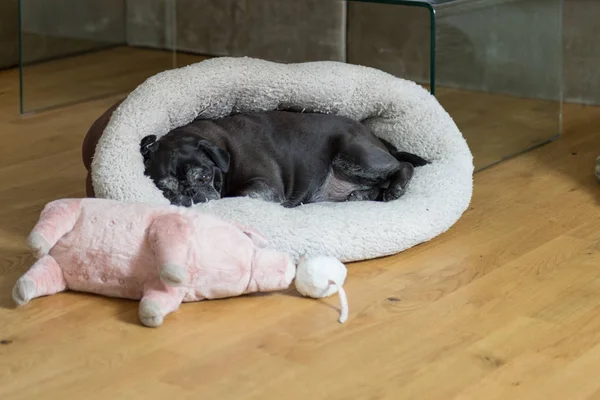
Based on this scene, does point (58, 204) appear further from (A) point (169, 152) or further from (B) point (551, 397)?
(B) point (551, 397)

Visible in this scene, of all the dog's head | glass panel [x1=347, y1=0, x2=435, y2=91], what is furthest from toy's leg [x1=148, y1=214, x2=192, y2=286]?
glass panel [x1=347, y1=0, x2=435, y2=91]

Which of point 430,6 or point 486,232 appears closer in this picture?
point 486,232

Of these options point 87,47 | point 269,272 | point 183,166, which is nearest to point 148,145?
point 183,166

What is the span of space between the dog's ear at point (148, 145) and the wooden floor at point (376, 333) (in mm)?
371

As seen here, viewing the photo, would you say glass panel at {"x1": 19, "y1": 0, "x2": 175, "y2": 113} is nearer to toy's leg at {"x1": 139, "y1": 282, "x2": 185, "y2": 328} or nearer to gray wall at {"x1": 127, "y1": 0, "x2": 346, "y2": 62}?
gray wall at {"x1": 127, "y1": 0, "x2": 346, "y2": 62}

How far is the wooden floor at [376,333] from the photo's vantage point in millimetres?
1729

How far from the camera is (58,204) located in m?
2.12

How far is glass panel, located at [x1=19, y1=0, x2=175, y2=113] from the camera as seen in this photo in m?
3.96

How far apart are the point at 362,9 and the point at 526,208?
1554mm

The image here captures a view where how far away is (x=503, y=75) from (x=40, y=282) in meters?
1.79

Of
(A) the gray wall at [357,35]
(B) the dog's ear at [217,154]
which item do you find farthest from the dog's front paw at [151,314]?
(A) the gray wall at [357,35]

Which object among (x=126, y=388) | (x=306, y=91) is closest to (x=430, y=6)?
(x=306, y=91)

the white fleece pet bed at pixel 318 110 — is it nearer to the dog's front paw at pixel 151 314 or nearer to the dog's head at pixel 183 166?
the dog's head at pixel 183 166

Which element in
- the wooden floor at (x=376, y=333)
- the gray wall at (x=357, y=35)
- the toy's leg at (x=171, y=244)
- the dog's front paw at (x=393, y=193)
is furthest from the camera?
the gray wall at (x=357, y=35)
